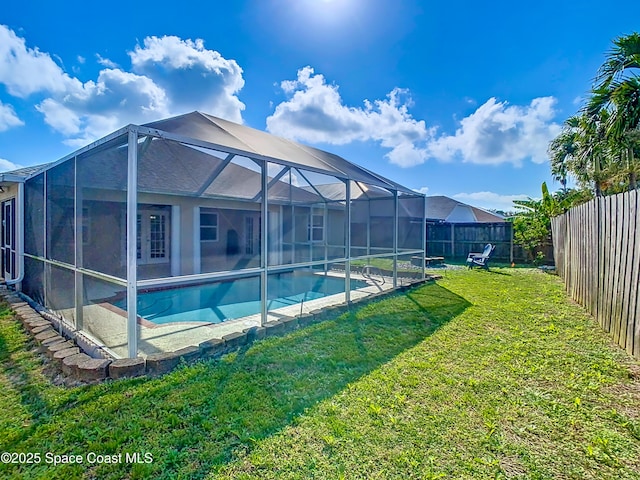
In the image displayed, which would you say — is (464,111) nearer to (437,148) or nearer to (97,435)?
(437,148)

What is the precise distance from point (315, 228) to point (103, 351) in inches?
278

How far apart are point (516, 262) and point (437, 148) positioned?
271 inches

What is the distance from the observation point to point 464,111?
13.1 meters

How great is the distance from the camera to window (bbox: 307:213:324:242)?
10.3 metres

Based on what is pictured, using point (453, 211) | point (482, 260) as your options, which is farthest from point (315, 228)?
point (453, 211)

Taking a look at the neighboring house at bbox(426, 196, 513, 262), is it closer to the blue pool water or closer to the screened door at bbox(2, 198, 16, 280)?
the blue pool water

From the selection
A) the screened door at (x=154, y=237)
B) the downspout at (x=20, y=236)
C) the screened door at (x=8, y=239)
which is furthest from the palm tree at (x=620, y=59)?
the screened door at (x=8, y=239)

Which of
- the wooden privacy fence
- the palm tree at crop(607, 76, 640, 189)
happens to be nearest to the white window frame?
the wooden privacy fence

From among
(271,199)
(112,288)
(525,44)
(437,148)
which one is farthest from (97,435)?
(437,148)

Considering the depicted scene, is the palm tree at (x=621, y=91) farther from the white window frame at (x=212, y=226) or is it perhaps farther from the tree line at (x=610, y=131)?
the white window frame at (x=212, y=226)

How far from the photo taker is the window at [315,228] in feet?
33.8

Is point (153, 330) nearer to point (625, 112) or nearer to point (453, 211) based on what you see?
point (625, 112)

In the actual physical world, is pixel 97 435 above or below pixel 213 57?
below

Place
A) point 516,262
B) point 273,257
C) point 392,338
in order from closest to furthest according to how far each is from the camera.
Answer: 1. point 392,338
2. point 273,257
3. point 516,262
